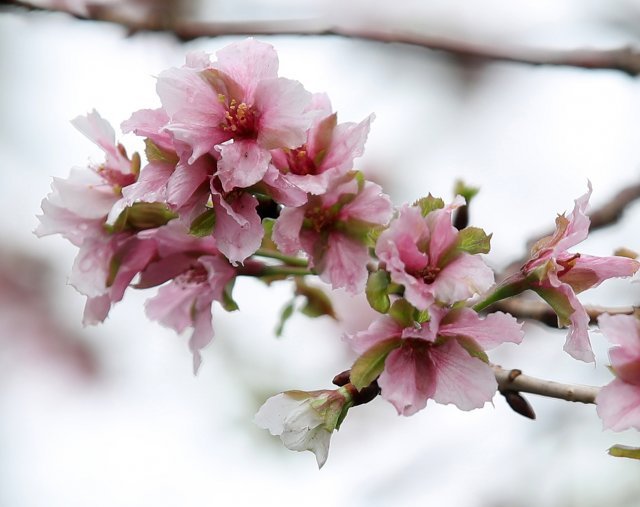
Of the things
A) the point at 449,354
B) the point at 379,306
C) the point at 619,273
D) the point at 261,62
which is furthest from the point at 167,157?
the point at 619,273

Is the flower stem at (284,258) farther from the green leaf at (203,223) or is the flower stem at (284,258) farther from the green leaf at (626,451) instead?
the green leaf at (626,451)

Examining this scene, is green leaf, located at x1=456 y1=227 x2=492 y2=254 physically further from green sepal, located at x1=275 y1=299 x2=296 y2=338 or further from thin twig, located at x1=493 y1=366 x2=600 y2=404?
green sepal, located at x1=275 y1=299 x2=296 y2=338

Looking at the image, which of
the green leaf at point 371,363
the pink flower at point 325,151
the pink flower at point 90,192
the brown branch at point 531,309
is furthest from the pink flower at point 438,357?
the pink flower at point 90,192

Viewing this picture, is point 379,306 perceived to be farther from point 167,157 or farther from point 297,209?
point 167,157

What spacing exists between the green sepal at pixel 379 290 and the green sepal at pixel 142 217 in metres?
0.31

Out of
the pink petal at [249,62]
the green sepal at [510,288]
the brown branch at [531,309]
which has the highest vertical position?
the pink petal at [249,62]

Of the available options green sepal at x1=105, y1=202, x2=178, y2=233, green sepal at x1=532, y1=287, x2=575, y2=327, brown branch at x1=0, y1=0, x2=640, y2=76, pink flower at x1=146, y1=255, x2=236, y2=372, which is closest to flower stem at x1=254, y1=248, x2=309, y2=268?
pink flower at x1=146, y1=255, x2=236, y2=372

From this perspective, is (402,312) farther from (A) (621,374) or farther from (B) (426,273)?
(A) (621,374)

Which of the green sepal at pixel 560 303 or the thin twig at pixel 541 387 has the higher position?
the green sepal at pixel 560 303

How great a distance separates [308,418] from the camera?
3.34 ft

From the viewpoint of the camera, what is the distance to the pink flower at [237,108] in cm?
101

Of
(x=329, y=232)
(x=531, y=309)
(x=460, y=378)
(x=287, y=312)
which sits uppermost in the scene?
(x=329, y=232)

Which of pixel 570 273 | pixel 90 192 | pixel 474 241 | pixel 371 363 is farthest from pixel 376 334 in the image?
pixel 90 192

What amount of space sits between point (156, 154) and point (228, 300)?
295 mm
